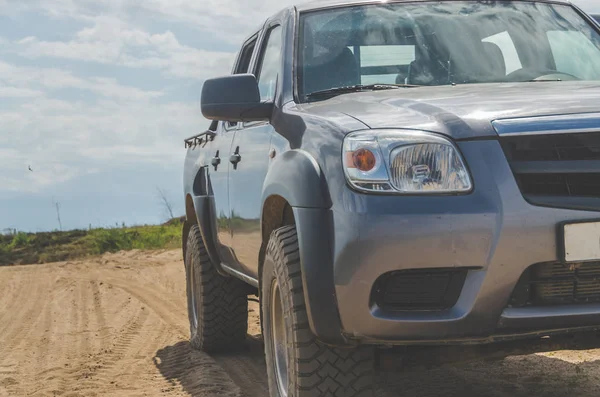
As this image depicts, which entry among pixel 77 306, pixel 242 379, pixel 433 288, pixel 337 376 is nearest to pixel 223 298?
pixel 242 379

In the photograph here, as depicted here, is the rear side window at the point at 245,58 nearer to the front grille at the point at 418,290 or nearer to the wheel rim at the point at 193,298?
the wheel rim at the point at 193,298

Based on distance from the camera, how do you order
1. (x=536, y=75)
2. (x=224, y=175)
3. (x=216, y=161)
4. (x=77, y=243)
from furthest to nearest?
1. (x=77, y=243)
2. (x=216, y=161)
3. (x=224, y=175)
4. (x=536, y=75)

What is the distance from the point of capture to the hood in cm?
333

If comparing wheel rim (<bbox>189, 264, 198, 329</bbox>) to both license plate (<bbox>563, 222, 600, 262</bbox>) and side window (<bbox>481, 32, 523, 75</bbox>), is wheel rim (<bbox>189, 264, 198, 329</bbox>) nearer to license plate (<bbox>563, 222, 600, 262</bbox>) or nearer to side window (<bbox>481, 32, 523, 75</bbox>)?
side window (<bbox>481, 32, 523, 75</bbox>)

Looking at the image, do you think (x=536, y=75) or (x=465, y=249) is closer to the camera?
(x=465, y=249)

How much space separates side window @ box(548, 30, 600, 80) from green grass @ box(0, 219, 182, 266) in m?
13.0

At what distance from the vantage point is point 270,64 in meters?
5.10

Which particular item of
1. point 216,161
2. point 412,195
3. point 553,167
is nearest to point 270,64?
point 216,161

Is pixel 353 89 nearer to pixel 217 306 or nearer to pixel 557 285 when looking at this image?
pixel 557 285

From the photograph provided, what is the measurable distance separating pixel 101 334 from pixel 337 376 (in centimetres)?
472

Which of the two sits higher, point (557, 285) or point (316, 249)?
point (316, 249)

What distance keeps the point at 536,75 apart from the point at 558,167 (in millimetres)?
1385

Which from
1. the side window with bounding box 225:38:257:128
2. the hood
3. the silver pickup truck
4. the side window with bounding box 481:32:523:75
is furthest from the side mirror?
the side window with bounding box 225:38:257:128

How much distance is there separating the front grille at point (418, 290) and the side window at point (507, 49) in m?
1.55
